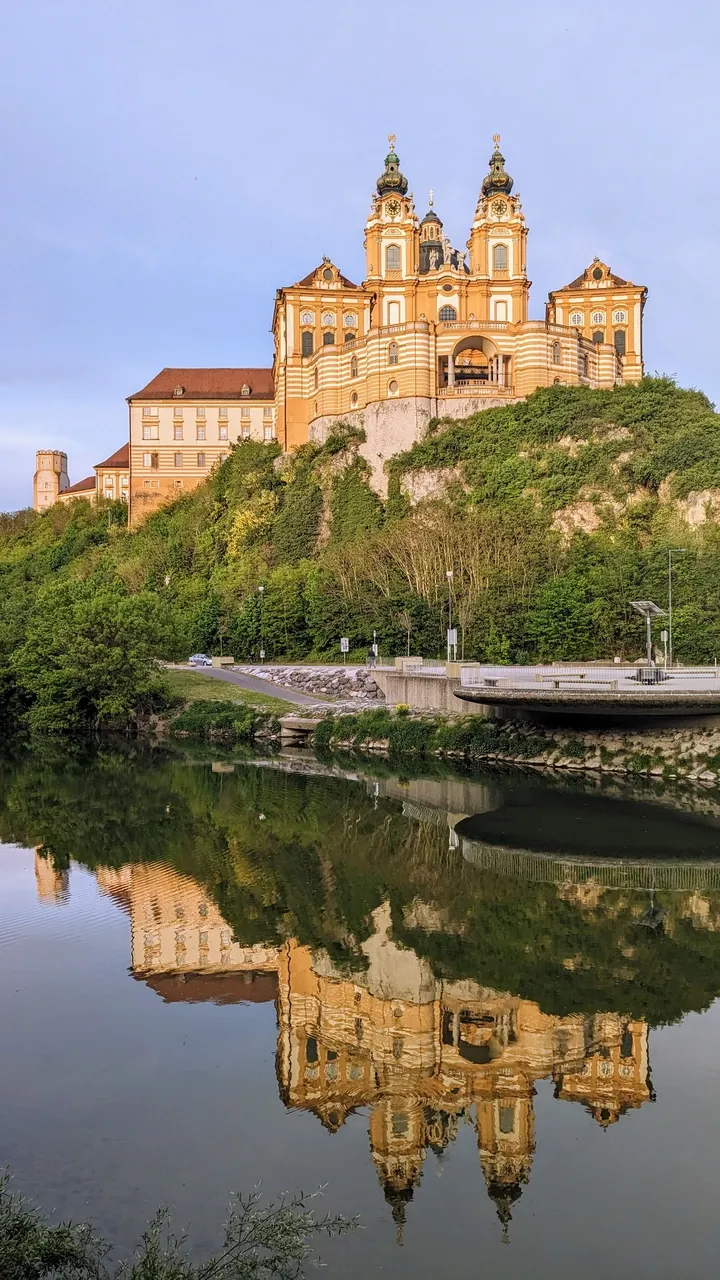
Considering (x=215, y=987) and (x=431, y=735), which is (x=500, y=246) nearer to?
(x=431, y=735)

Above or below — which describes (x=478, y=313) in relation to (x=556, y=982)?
above

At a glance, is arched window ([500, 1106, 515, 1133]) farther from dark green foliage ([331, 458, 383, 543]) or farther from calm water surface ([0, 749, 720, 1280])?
dark green foliage ([331, 458, 383, 543])

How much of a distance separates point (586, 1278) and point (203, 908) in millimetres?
11768

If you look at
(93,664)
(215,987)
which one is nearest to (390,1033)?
(215,987)

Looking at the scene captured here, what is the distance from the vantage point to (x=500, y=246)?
2657 inches

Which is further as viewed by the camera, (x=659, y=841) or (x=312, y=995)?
(x=659, y=841)

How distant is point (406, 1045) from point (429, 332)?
191ft

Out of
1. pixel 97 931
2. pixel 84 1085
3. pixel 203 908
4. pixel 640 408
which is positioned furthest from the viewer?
pixel 640 408

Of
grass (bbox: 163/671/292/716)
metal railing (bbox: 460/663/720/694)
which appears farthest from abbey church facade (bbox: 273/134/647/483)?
metal railing (bbox: 460/663/720/694)

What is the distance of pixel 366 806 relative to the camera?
2941cm

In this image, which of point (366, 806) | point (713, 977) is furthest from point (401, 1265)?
point (366, 806)

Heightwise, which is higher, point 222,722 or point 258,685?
point 258,685

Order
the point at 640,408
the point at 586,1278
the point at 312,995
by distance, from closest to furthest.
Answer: the point at 586,1278 < the point at 312,995 < the point at 640,408

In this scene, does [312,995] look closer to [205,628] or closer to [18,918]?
[18,918]
